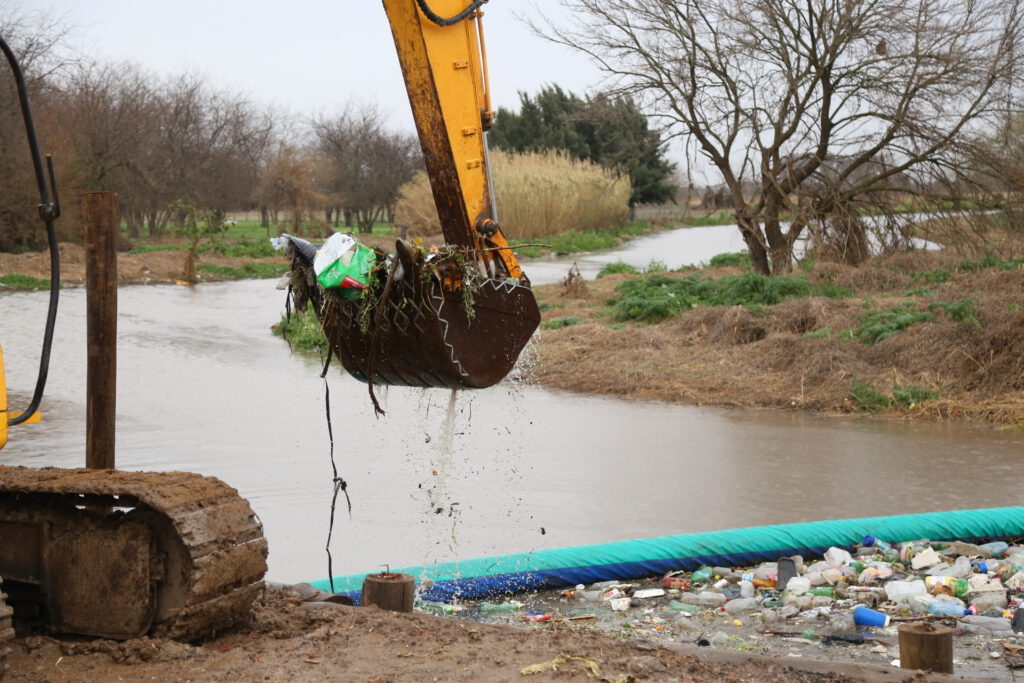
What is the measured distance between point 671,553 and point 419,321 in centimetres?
226

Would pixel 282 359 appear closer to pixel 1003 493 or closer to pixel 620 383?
pixel 620 383

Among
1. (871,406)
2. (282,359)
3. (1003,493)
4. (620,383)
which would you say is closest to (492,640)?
(1003,493)

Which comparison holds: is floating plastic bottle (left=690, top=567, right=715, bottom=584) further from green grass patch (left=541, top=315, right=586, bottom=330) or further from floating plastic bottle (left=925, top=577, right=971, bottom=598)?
green grass patch (left=541, top=315, right=586, bottom=330)

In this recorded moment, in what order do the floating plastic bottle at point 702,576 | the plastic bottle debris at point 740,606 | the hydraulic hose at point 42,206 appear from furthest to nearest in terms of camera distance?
1. the floating plastic bottle at point 702,576
2. the plastic bottle debris at point 740,606
3. the hydraulic hose at point 42,206

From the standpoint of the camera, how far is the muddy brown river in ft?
22.9

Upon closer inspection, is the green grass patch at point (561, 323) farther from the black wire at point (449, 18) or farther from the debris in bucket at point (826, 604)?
the black wire at point (449, 18)

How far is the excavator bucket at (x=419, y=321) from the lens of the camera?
15.3 ft

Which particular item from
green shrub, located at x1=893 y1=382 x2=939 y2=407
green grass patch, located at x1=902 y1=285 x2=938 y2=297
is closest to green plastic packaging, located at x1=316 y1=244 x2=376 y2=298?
green shrub, located at x1=893 y1=382 x2=939 y2=407

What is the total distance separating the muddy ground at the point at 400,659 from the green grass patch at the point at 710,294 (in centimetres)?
1042

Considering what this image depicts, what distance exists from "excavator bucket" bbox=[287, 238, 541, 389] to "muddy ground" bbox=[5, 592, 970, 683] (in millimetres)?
1091

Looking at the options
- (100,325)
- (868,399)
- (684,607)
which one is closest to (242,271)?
(868,399)

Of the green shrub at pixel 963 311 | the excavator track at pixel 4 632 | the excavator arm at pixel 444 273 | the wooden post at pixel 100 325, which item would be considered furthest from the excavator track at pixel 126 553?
the green shrub at pixel 963 311

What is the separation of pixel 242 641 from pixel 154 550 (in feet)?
1.55

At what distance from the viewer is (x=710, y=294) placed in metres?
15.9
